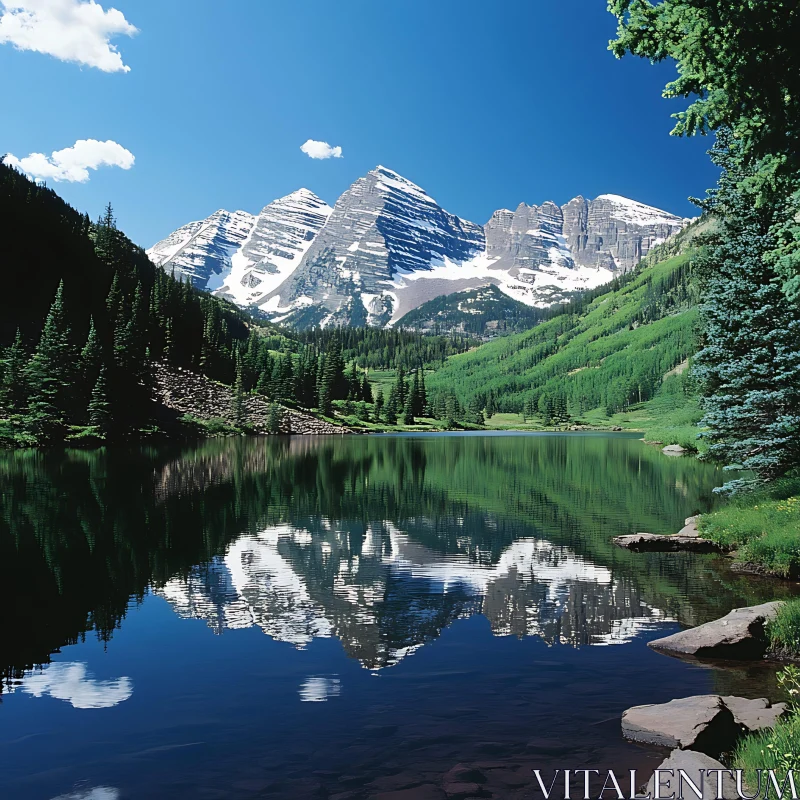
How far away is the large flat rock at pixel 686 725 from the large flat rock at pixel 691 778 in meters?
0.68

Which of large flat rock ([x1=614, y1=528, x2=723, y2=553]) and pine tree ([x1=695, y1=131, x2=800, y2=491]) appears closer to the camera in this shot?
large flat rock ([x1=614, y1=528, x2=723, y2=553])

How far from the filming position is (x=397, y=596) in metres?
22.0

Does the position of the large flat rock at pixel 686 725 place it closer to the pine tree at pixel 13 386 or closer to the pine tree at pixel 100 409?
the pine tree at pixel 13 386

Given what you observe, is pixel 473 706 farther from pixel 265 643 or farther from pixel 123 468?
pixel 123 468

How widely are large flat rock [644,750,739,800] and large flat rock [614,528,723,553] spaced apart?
20.4m

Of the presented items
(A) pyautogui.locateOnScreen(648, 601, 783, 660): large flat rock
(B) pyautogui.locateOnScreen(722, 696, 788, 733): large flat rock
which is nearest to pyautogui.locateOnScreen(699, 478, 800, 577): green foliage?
(A) pyautogui.locateOnScreen(648, 601, 783, 660): large flat rock

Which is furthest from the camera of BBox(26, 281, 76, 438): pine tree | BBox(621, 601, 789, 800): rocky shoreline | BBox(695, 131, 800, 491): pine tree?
BBox(26, 281, 76, 438): pine tree

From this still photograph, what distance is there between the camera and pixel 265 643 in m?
17.1

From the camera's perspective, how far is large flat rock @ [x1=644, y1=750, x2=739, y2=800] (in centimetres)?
862

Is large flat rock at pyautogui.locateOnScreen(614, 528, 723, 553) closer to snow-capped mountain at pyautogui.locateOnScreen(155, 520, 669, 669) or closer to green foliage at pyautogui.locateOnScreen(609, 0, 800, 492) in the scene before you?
snow-capped mountain at pyautogui.locateOnScreen(155, 520, 669, 669)

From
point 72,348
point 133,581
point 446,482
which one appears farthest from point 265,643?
point 72,348

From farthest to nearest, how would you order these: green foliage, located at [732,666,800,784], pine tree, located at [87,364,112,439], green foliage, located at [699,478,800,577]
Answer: pine tree, located at [87,364,112,439] < green foliage, located at [699,478,800,577] < green foliage, located at [732,666,800,784]

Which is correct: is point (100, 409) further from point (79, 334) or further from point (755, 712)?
point (755, 712)

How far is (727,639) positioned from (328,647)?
10.5 m
